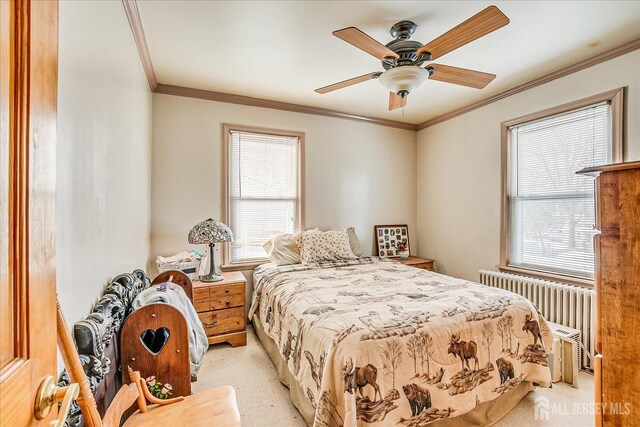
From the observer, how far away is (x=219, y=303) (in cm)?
276

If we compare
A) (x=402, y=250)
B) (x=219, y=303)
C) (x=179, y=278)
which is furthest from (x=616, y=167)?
(x=402, y=250)

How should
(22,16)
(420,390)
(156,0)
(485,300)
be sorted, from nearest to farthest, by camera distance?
(22,16) → (420,390) → (156,0) → (485,300)

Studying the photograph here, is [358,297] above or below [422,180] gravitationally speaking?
below

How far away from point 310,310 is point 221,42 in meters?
2.17

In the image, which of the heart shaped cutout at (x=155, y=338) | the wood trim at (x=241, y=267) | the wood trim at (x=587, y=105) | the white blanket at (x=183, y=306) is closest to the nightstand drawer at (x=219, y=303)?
the wood trim at (x=241, y=267)

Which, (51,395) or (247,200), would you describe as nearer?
(51,395)

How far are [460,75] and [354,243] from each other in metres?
2.23

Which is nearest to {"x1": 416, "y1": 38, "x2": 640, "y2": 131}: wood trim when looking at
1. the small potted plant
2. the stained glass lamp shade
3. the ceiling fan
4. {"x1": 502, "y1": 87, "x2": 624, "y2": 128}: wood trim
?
{"x1": 502, "y1": 87, "x2": 624, "y2": 128}: wood trim

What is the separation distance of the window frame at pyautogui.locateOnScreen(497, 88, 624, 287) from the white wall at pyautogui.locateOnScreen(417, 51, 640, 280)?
44 mm

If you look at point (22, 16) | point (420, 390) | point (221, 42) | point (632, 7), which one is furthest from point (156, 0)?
point (632, 7)

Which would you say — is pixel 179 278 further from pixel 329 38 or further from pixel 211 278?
pixel 329 38

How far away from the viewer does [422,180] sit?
4.45m

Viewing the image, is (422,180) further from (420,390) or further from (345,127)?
(420,390)

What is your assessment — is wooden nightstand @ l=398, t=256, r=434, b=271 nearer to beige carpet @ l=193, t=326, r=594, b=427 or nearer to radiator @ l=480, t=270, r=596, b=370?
radiator @ l=480, t=270, r=596, b=370
